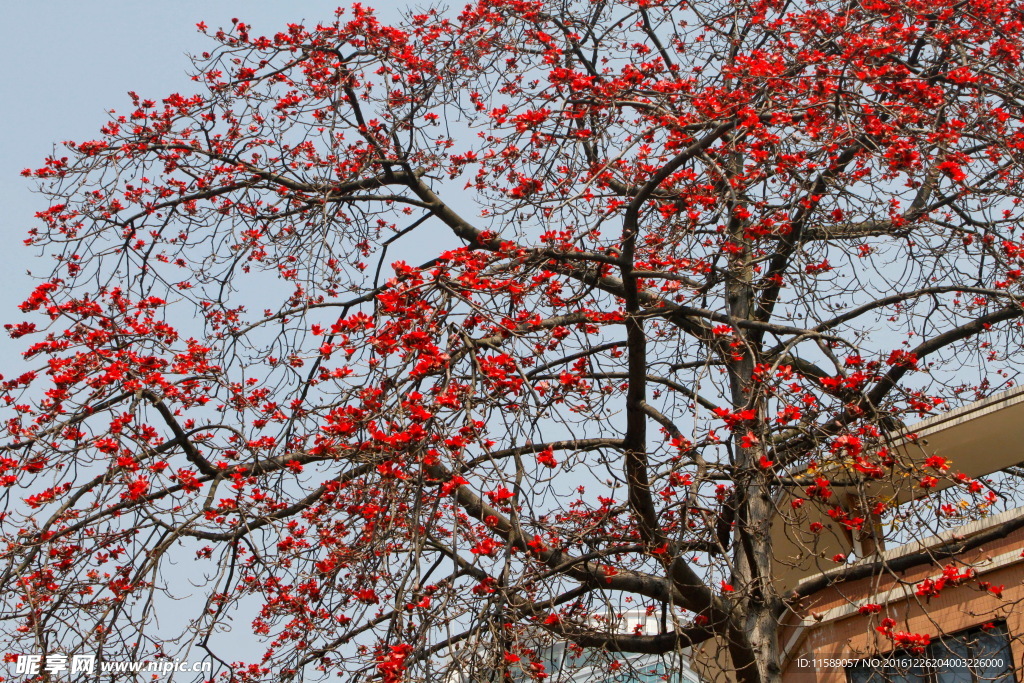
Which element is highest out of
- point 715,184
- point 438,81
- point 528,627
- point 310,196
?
point 438,81

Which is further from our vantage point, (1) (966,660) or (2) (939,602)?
(2) (939,602)

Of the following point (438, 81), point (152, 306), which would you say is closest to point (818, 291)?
point (438, 81)

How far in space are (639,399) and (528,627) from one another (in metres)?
1.84

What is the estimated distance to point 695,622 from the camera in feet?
24.4

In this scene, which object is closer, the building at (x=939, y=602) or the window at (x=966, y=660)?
the building at (x=939, y=602)

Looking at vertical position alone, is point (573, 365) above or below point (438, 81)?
below

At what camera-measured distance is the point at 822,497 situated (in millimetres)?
6852

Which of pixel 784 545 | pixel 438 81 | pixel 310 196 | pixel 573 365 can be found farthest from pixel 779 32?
pixel 784 545

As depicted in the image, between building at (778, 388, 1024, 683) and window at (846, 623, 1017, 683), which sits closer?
building at (778, 388, 1024, 683)

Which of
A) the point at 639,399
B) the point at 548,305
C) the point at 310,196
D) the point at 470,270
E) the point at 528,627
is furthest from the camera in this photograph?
the point at 310,196

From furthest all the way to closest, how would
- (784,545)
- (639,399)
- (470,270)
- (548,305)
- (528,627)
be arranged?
1. (784,545)
2. (548,305)
3. (639,399)
4. (470,270)
5. (528,627)

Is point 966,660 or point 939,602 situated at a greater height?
point 939,602

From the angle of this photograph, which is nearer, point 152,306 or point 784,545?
point 152,306

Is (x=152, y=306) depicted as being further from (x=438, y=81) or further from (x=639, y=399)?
(x=639, y=399)
